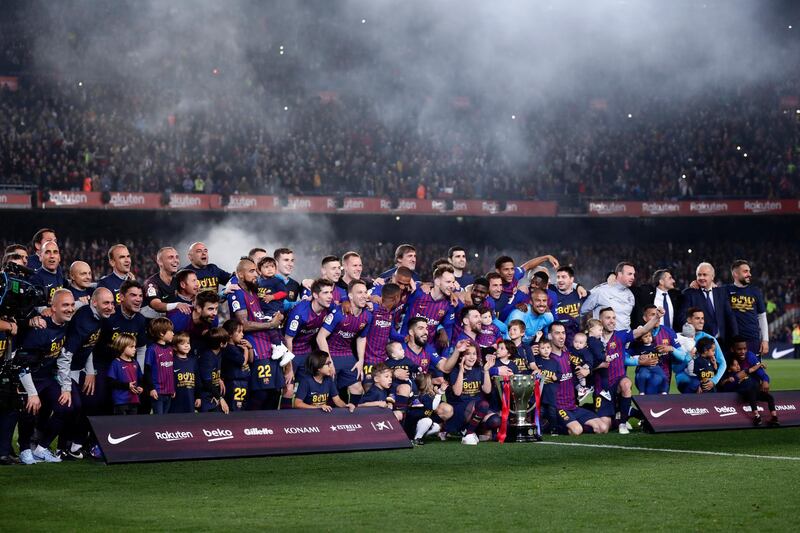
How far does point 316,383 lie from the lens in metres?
11.1

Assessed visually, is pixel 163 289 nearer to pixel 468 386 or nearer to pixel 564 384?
pixel 468 386

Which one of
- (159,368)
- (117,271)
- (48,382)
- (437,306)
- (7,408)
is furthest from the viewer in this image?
(437,306)

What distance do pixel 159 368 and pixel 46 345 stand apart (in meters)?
1.13

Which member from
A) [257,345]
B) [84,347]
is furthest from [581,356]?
[84,347]

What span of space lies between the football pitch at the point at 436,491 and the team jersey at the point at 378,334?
1549 millimetres

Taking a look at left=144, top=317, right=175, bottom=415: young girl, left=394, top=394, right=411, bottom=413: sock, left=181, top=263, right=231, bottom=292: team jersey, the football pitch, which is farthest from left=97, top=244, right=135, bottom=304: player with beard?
left=394, top=394, right=411, bottom=413: sock

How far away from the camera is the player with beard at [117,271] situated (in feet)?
35.7

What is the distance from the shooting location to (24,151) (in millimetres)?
34031

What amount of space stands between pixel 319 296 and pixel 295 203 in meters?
26.0

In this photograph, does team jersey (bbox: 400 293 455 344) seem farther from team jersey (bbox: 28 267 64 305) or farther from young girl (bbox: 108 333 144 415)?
team jersey (bbox: 28 267 64 305)

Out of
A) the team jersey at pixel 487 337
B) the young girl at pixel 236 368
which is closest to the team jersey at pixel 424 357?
the team jersey at pixel 487 337

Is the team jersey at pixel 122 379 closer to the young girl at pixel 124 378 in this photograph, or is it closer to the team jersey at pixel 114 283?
the young girl at pixel 124 378

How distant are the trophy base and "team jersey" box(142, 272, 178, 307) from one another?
3.93 metres

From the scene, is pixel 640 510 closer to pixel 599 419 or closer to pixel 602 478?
pixel 602 478
